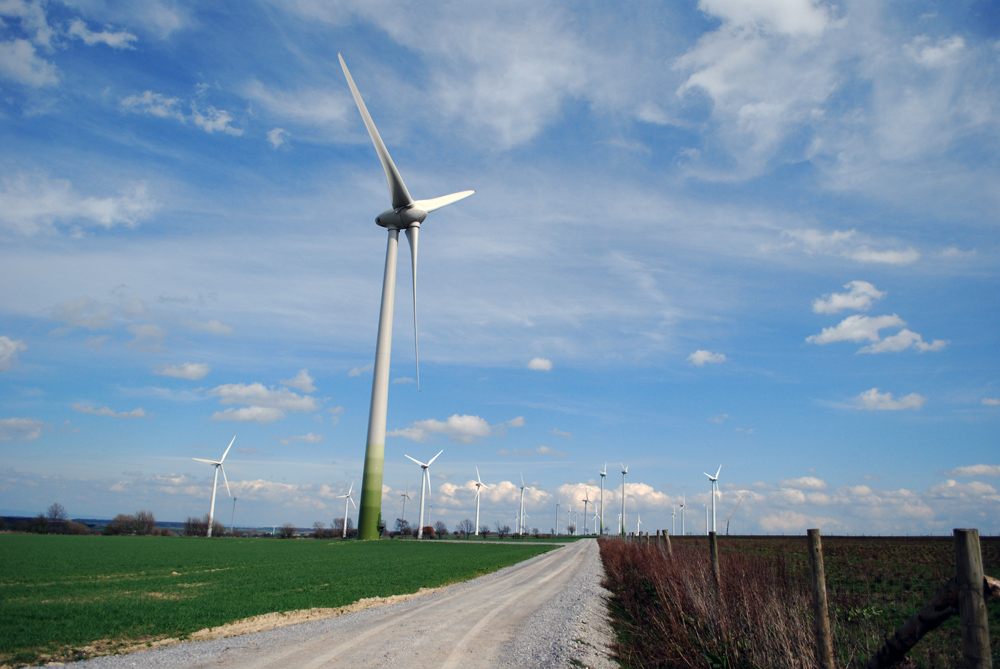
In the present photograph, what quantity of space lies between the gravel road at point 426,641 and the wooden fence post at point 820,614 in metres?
7.20

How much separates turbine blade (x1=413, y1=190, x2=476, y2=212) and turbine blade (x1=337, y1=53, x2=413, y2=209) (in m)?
1.62

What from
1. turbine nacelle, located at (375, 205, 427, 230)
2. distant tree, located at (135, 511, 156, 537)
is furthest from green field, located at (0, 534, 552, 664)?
distant tree, located at (135, 511, 156, 537)

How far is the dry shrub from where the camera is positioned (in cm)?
913

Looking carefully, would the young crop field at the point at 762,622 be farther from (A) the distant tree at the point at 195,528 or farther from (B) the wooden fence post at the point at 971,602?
(A) the distant tree at the point at 195,528

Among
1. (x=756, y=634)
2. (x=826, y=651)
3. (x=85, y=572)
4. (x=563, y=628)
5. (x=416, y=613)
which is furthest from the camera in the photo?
(x=85, y=572)

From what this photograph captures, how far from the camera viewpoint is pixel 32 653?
580 inches

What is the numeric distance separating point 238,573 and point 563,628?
102 ft

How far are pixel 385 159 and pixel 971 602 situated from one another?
7380 cm

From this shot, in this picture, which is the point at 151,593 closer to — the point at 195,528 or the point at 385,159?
the point at 385,159

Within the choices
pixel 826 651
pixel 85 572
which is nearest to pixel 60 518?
pixel 85 572

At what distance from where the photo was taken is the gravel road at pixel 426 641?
46.2 ft

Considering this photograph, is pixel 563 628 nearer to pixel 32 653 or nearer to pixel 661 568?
pixel 661 568

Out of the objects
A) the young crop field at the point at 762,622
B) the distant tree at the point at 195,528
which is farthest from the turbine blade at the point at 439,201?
the distant tree at the point at 195,528

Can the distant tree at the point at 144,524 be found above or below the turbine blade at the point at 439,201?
below
